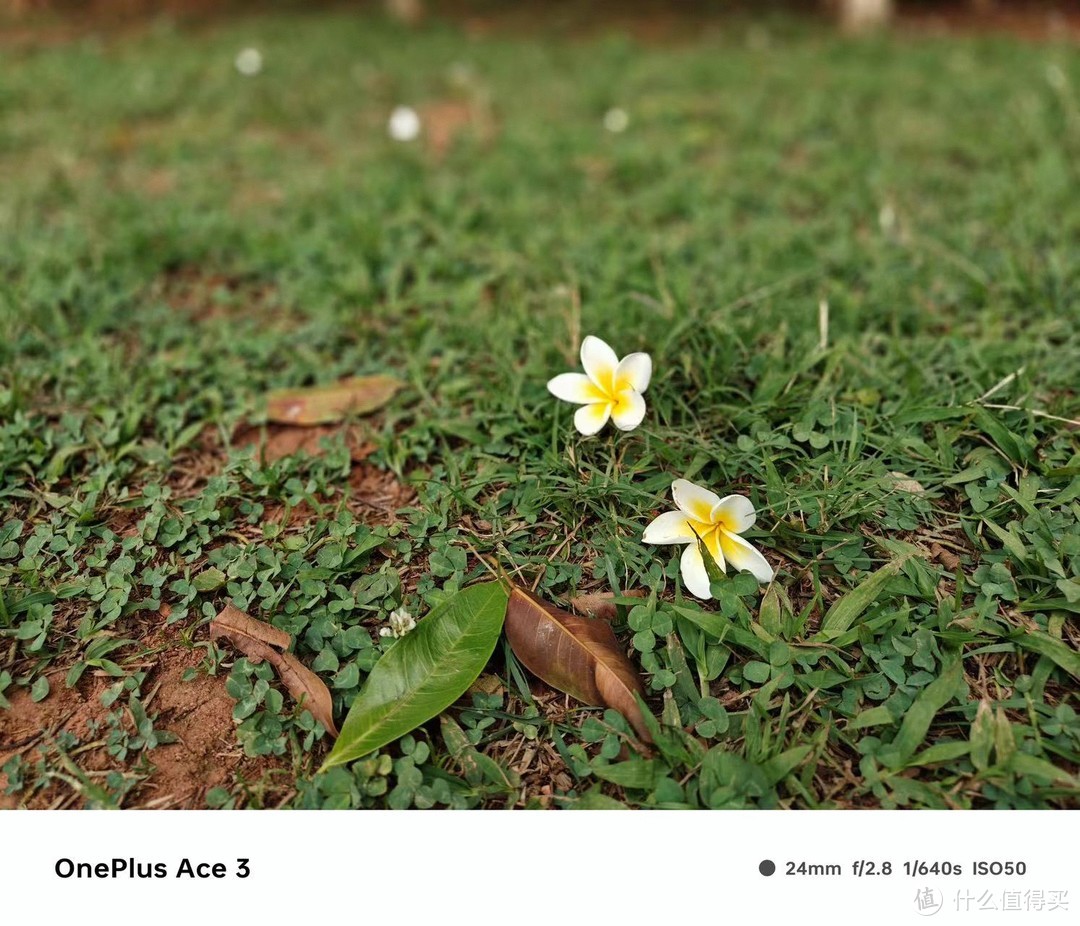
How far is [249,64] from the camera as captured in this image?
481 cm

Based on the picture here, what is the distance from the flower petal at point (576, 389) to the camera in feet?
6.33

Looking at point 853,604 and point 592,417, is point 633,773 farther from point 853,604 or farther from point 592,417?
point 592,417

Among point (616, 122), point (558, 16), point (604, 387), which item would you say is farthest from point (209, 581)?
point (558, 16)

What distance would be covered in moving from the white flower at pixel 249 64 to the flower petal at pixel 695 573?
4.14 m

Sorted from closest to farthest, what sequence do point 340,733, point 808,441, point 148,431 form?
point 340,733, point 808,441, point 148,431

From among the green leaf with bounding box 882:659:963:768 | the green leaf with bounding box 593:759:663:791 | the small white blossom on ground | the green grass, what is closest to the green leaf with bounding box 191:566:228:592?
the green grass

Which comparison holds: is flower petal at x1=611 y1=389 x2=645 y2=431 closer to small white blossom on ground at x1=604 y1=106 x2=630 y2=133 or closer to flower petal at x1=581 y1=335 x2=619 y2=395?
flower petal at x1=581 y1=335 x2=619 y2=395

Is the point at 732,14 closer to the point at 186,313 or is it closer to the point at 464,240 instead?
→ the point at 464,240

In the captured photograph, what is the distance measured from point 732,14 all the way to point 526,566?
6.06 m

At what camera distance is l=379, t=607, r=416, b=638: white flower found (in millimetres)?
1693

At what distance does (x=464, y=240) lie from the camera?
117 inches

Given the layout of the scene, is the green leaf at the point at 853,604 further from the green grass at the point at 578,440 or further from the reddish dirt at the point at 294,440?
the reddish dirt at the point at 294,440

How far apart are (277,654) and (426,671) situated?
0.31m

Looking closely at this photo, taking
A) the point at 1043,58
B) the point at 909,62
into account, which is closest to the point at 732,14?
the point at 909,62
